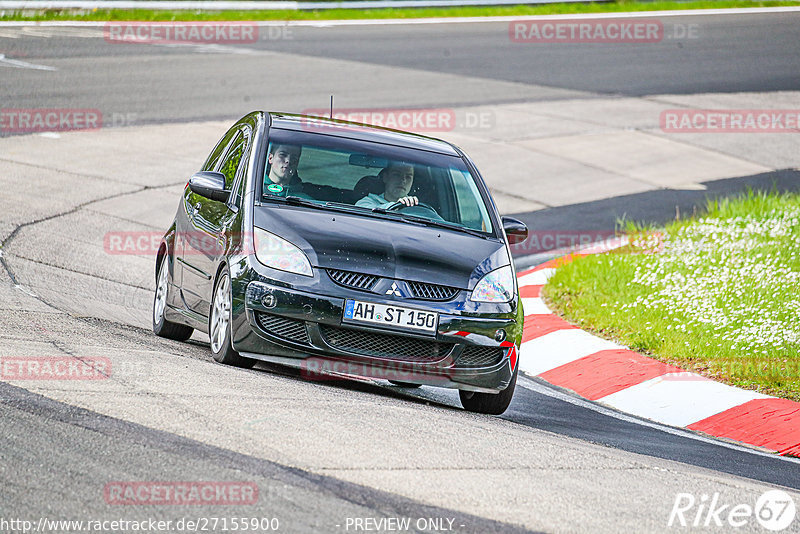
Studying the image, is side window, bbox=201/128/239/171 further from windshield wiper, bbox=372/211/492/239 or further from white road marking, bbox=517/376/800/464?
white road marking, bbox=517/376/800/464

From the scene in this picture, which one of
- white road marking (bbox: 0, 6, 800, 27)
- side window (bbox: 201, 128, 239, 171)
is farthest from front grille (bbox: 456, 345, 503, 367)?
white road marking (bbox: 0, 6, 800, 27)


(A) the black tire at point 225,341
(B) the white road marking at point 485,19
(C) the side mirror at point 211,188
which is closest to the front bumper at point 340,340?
(A) the black tire at point 225,341

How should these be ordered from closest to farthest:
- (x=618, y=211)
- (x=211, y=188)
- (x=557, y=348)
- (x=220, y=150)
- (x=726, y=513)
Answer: (x=726, y=513), (x=211, y=188), (x=220, y=150), (x=557, y=348), (x=618, y=211)

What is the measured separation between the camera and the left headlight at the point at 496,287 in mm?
6742

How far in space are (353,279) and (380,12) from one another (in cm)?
2401

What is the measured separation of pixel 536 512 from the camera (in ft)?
15.0

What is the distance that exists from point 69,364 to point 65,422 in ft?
3.60

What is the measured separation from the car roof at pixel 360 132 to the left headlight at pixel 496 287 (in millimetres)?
1385

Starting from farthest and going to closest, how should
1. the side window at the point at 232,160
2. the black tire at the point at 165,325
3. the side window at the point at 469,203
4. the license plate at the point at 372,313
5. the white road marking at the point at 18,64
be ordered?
the white road marking at the point at 18,64 → the black tire at the point at 165,325 → the side window at the point at 232,160 → the side window at the point at 469,203 → the license plate at the point at 372,313

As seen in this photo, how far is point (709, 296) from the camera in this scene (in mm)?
9734

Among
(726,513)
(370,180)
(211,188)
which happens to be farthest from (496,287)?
(726,513)

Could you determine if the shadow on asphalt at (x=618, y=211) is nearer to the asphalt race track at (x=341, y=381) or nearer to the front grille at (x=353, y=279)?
the asphalt race track at (x=341, y=381)

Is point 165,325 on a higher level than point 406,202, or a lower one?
lower

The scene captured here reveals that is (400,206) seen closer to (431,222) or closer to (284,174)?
(431,222)
